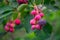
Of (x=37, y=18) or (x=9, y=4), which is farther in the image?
(x=9, y=4)

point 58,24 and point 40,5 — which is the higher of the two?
point 40,5

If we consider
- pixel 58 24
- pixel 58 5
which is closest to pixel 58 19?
pixel 58 24

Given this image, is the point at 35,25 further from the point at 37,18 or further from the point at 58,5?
the point at 58,5

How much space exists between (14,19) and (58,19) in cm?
114

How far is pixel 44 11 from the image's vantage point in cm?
141

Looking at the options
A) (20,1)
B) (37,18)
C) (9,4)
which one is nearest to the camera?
(37,18)

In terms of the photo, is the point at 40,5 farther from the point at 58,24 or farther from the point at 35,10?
the point at 58,24

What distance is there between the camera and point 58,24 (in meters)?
2.47

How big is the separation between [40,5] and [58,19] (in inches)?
46.1

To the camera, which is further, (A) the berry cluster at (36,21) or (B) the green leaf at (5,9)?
(B) the green leaf at (5,9)

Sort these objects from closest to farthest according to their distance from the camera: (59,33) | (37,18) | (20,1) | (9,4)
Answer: (37,18)
(20,1)
(9,4)
(59,33)

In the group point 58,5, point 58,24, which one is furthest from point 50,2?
point 58,24

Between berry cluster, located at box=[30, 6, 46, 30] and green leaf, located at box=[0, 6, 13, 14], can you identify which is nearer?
berry cluster, located at box=[30, 6, 46, 30]

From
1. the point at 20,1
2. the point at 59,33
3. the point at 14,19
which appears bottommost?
the point at 59,33
